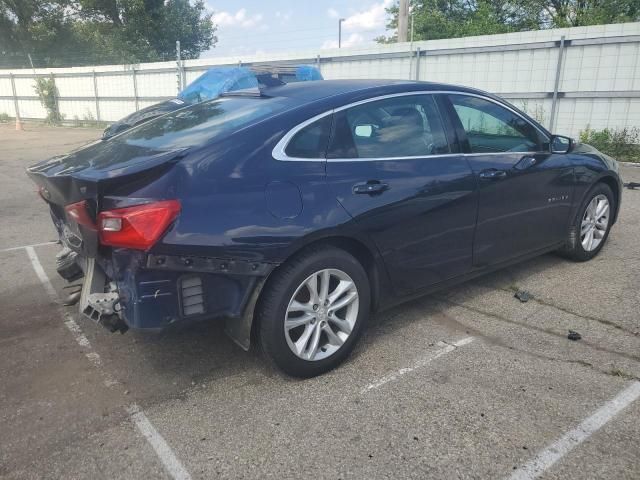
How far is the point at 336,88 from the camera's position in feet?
11.1

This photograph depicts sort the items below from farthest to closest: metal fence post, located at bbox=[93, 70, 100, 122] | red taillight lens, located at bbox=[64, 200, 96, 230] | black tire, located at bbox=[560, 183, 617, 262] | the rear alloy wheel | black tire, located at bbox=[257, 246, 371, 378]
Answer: metal fence post, located at bbox=[93, 70, 100, 122], the rear alloy wheel, black tire, located at bbox=[560, 183, 617, 262], black tire, located at bbox=[257, 246, 371, 378], red taillight lens, located at bbox=[64, 200, 96, 230]

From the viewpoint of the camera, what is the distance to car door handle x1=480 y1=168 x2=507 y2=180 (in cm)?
373

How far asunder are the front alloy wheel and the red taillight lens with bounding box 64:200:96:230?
1.09 meters

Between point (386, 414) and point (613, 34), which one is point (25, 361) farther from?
point (613, 34)

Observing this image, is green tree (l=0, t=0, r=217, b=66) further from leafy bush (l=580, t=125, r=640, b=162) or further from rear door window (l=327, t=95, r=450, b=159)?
rear door window (l=327, t=95, r=450, b=159)

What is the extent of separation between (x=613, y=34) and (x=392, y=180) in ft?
31.5

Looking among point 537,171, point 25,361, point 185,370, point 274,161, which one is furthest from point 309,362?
point 537,171

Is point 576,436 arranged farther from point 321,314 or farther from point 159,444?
point 159,444

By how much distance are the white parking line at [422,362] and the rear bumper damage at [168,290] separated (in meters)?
0.76

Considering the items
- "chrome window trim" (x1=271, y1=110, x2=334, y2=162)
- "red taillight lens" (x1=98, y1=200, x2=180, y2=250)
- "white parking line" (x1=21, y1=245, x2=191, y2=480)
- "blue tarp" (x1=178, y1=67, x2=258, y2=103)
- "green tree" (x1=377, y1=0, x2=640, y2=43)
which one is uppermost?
"green tree" (x1=377, y1=0, x2=640, y2=43)

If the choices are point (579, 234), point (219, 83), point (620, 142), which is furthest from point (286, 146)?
point (620, 142)

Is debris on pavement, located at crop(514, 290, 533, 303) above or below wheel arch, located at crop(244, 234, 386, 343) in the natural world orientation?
below

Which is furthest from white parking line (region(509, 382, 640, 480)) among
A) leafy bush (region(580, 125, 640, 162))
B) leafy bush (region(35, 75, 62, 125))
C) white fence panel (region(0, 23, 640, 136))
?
leafy bush (region(35, 75, 62, 125))

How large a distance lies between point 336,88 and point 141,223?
1563 mm
